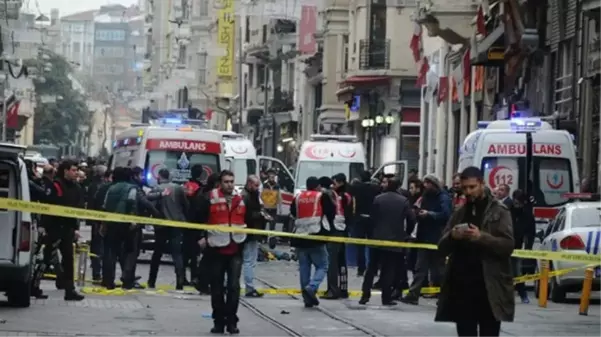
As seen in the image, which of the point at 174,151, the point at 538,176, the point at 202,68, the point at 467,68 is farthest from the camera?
the point at 202,68

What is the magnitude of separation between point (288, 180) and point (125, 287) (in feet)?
76.7

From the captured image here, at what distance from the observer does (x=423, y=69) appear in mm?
58156

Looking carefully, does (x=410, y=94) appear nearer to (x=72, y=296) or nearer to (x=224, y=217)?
(x=72, y=296)

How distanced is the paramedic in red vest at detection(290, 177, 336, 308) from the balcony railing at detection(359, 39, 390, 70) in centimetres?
4059

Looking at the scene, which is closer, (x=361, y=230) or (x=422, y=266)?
(x=422, y=266)

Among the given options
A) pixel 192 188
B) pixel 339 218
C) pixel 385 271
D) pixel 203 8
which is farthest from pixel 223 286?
pixel 203 8

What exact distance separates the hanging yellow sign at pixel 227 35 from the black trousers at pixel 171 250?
75.0 meters

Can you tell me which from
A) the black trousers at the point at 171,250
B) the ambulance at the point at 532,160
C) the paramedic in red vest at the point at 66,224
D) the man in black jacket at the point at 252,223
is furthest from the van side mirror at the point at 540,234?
the paramedic in red vest at the point at 66,224

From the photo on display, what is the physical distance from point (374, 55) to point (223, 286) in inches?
1813

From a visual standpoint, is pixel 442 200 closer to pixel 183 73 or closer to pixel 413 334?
pixel 413 334

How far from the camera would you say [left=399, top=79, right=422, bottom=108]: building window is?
65.6 m

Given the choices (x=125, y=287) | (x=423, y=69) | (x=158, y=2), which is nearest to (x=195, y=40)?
(x=158, y=2)

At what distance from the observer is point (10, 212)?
2127 cm

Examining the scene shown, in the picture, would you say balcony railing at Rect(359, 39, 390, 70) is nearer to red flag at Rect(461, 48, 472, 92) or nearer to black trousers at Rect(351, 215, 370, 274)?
red flag at Rect(461, 48, 472, 92)
